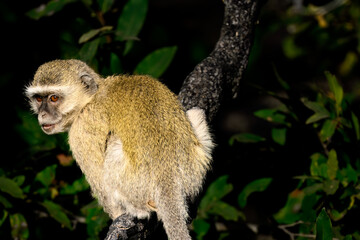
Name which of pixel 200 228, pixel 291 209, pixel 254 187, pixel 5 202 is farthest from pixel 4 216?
pixel 291 209

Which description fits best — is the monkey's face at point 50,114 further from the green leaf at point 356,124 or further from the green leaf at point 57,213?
the green leaf at point 356,124

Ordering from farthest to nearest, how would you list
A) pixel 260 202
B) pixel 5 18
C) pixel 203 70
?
pixel 5 18
pixel 260 202
pixel 203 70

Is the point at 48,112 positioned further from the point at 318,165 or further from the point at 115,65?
the point at 318,165

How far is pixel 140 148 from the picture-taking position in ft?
11.3

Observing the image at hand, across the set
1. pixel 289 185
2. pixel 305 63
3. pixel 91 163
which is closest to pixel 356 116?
pixel 289 185

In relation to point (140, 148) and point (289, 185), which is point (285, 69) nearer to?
point (289, 185)

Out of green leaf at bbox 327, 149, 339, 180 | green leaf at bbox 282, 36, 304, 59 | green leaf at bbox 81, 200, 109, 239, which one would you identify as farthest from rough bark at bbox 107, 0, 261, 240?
green leaf at bbox 282, 36, 304, 59

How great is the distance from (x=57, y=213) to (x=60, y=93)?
1.03 m

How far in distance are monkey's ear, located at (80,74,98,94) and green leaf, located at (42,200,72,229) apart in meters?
1.06

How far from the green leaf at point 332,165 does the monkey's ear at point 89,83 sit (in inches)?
79.4

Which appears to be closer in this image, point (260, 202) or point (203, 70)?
point (203, 70)

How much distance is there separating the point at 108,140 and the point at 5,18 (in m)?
2.71

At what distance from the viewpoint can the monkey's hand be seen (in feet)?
10.4

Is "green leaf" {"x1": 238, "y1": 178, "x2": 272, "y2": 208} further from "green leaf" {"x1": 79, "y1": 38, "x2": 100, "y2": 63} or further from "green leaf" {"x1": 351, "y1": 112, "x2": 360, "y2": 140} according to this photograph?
"green leaf" {"x1": 79, "y1": 38, "x2": 100, "y2": 63}
